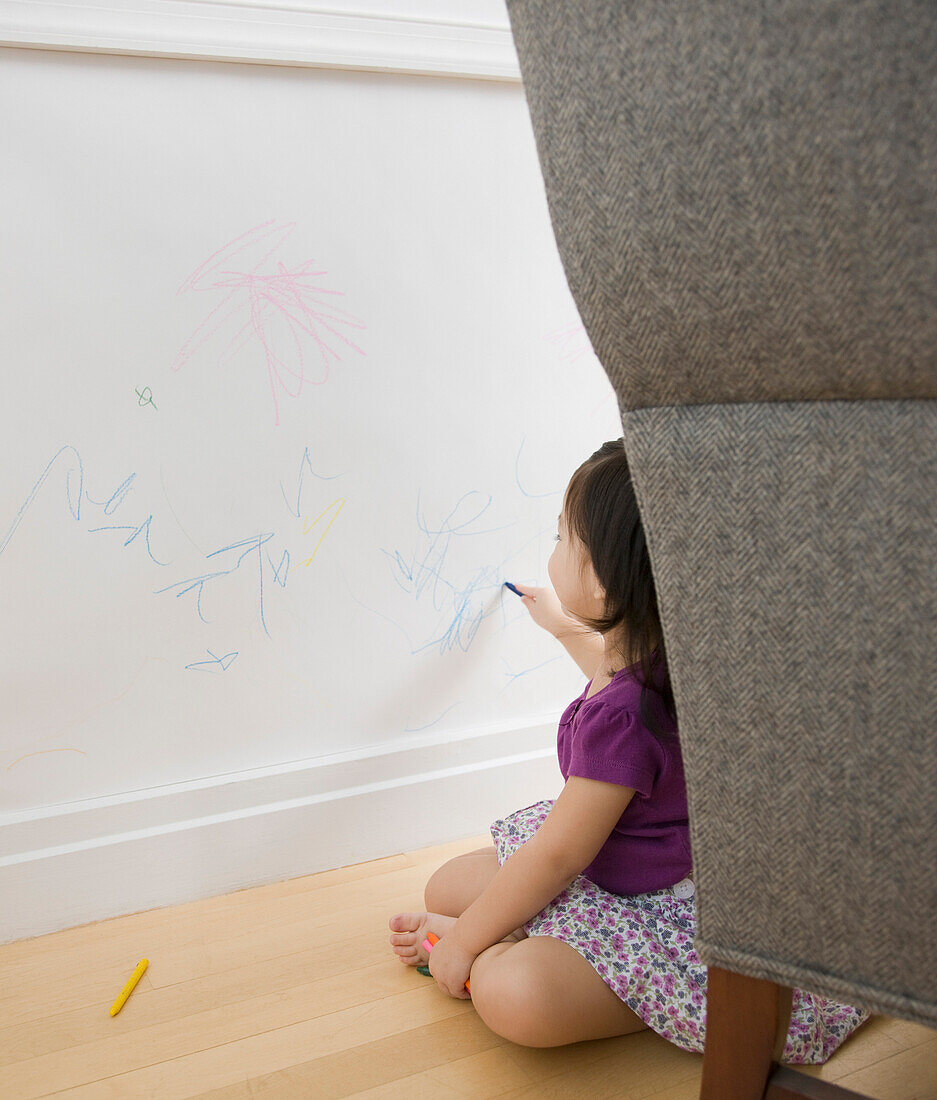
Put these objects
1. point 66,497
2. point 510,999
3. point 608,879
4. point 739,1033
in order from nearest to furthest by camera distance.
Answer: point 739,1033 → point 510,999 → point 608,879 → point 66,497

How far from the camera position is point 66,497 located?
3.06 feet

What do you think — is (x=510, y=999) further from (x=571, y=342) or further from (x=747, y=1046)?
(x=571, y=342)

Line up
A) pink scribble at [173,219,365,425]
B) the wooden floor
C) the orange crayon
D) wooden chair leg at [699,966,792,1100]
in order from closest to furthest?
wooden chair leg at [699,966,792,1100] → the wooden floor → the orange crayon → pink scribble at [173,219,365,425]

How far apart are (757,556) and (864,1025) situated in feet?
1.84

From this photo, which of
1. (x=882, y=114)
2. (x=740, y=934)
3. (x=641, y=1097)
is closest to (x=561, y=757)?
(x=641, y=1097)

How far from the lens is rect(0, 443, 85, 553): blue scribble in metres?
0.92

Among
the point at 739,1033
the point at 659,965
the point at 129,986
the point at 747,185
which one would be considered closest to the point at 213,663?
the point at 129,986

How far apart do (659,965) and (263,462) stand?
651 mm

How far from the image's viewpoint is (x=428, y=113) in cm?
104

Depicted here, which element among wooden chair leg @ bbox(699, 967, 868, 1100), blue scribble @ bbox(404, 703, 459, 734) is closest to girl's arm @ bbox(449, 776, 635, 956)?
wooden chair leg @ bbox(699, 967, 868, 1100)

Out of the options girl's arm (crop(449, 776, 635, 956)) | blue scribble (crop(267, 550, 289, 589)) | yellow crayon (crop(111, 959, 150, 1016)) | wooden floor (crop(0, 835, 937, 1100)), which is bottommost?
wooden floor (crop(0, 835, 937, 1100))

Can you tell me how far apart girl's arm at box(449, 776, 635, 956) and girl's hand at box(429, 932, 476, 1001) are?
0.11 feet

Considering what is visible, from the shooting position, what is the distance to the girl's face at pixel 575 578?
31.8 inches

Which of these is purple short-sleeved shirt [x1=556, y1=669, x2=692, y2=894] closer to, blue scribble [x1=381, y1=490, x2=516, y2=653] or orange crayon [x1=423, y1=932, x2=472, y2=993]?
orange crayon [x1=423, y1=932, x2=472, y2=993]
